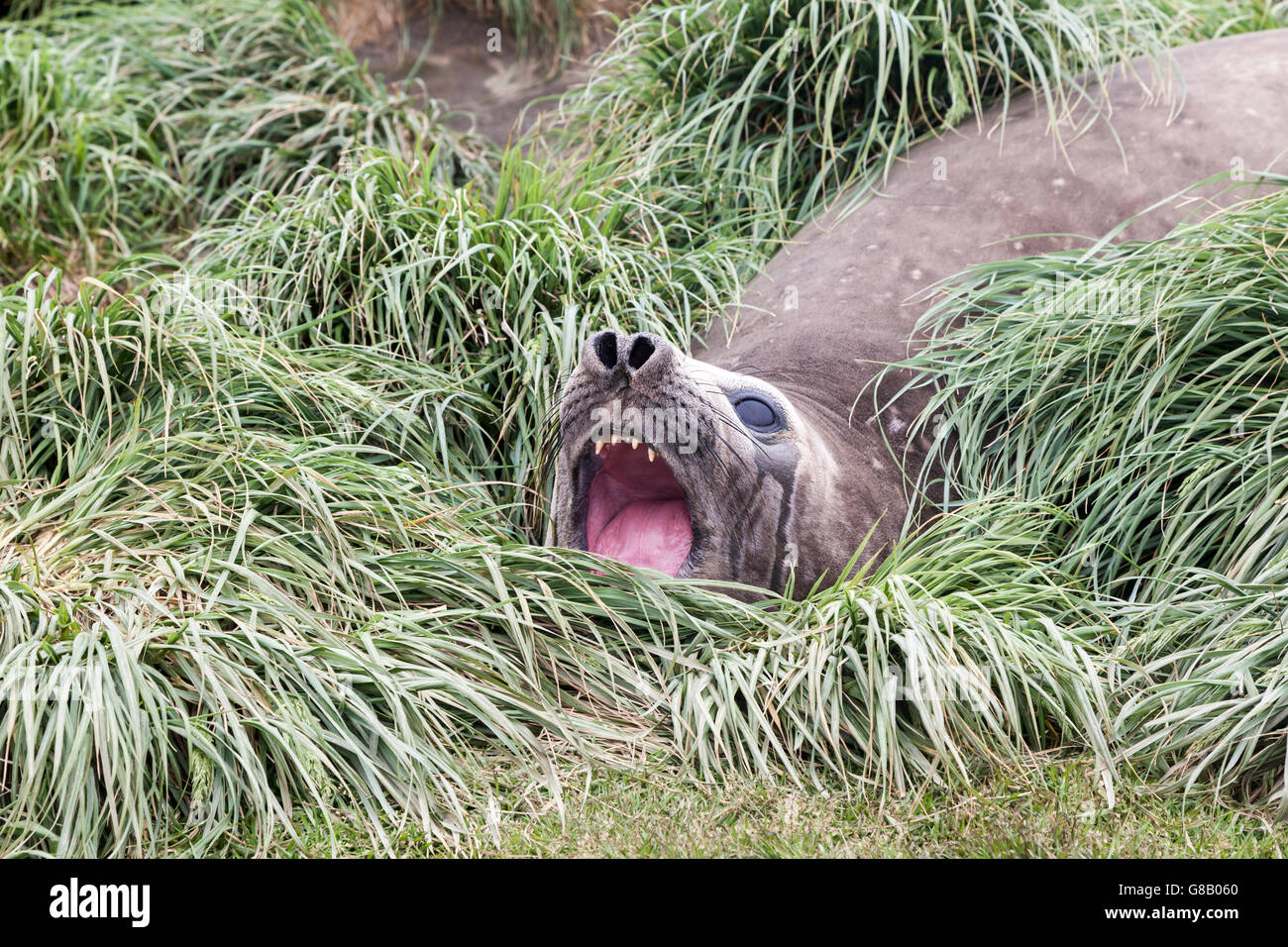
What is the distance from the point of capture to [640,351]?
3.25m

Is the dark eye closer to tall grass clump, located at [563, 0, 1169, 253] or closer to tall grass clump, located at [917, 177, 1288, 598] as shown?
tall grass clump, located at [917, 177, 1288, 598]

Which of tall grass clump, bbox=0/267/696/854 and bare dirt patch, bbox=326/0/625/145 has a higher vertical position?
bare dirt patch, bbox=326/0/625/145

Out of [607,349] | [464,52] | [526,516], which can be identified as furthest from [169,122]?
[607,349]

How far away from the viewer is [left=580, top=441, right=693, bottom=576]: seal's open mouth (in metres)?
3.54

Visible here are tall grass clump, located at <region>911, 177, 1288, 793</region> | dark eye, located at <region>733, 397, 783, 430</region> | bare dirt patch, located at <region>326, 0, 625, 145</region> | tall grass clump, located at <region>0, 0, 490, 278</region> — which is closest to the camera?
tall grass clump, located at <region>911, 177, 1288, 793</region>

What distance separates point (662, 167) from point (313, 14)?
6.84 feet

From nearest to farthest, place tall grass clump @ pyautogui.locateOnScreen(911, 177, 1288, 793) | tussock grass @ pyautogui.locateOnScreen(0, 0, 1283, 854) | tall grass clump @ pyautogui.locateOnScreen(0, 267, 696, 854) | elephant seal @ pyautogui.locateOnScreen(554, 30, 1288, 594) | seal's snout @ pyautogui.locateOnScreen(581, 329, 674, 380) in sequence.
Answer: tall grass clump @ pyautogui.locateOnScreen(0, 267, 696, 854) < tussock grass @ pyautogui.locateOnScreen(0, 0, 1283, 854) < tall grass clump @ pyautogui.locateOnScreen(911, 177, 1288, 793) < seal's snout @ pyautogui.locateOnScreen(581, 329, 674, 380) < elephant seal @ pyautogui.locateOnScreen(554, 30, 1288, 594)

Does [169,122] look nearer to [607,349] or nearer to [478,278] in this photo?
[478,278]

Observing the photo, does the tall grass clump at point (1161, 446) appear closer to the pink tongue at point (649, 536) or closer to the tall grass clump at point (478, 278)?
the pink tongue at point (649, 536)

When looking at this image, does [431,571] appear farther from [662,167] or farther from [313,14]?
[313,14]

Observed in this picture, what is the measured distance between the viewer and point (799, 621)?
10.6 ft

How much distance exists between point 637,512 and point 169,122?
128 inches

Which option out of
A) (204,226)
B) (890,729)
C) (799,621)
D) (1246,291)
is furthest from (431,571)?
(204,226)

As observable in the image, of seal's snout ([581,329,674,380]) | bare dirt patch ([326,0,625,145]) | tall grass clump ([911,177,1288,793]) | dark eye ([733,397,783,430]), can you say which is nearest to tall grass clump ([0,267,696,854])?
seal's snout ([581,329,674,380])
